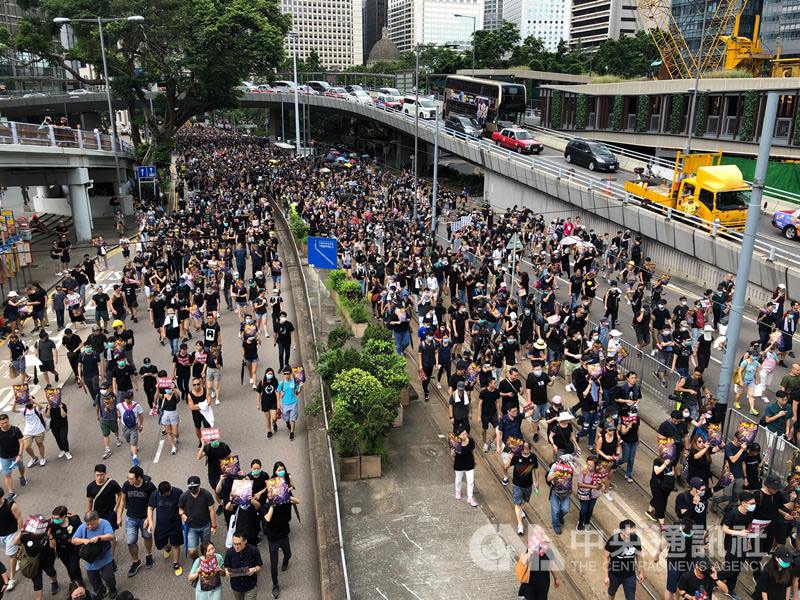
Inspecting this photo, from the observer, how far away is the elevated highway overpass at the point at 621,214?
67.9 feet

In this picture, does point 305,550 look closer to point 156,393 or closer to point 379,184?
point 156,393

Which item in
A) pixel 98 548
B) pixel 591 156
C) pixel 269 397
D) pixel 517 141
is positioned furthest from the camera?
pixel 517 141

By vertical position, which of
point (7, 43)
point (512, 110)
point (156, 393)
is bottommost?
point (156, 393)

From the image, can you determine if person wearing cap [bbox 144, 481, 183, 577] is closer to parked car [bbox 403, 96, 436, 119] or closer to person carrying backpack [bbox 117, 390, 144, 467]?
person carrying backpack [bbox 117, 390, 144, 467]

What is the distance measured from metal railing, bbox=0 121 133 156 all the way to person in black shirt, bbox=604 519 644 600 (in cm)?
2548

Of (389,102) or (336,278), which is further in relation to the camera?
(389,102)

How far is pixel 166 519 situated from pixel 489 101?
3959 centimetres

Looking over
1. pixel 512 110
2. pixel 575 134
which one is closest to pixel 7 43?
pixel 512 110

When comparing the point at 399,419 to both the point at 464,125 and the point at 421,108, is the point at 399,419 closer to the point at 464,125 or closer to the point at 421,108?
the point at 464,125

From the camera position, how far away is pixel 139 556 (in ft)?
28.4

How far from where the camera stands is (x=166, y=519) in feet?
26.6

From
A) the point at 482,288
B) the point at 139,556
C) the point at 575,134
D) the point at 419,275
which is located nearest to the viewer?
the point at 139,556

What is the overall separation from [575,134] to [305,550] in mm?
43947

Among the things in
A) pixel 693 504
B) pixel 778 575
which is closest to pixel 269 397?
pixel 693 504
